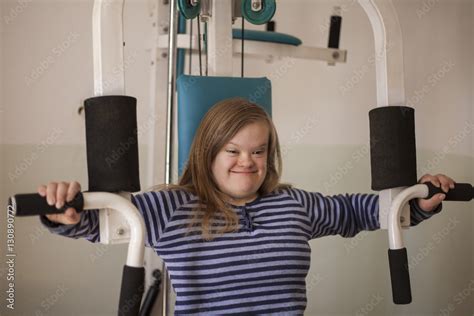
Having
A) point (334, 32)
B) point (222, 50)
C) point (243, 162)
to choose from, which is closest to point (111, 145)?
point (243, 162)

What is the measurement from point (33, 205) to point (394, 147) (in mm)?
713

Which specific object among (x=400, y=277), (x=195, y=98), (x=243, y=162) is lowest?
(x=400, y=277)

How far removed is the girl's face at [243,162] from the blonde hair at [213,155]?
0.05 feet

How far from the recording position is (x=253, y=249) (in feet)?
3.79

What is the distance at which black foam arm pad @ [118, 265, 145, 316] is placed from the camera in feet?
2.97

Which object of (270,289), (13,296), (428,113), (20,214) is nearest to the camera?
(20,214)

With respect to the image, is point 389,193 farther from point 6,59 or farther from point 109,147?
point 6,59

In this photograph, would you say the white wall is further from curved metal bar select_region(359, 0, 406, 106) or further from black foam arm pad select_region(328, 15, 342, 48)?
curved metal bar select_region(359, 0, 406, 106)

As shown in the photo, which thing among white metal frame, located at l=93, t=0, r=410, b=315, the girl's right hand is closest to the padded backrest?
white metal frame, located at l=93, t=0, r=410, b=315

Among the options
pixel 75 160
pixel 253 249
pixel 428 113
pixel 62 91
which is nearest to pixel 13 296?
pixel 75 160

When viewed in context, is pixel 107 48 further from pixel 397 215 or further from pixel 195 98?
pixel 397 215

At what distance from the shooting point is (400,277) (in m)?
1.11

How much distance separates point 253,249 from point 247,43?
79cm

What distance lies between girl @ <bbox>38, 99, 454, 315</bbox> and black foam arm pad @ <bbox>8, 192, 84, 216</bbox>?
0.24 metres
